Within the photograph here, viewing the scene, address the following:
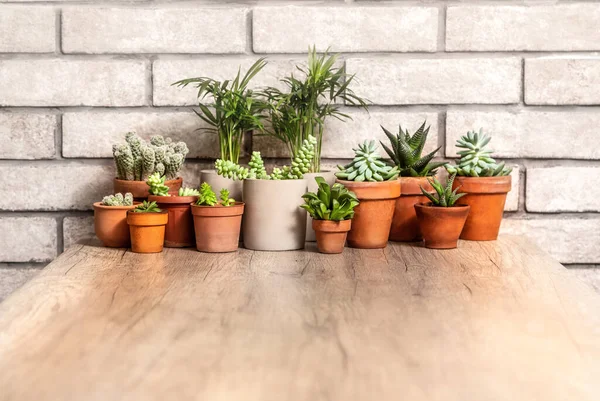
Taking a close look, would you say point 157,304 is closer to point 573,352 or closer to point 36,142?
point 573,352

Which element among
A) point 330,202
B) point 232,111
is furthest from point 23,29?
point 330,202

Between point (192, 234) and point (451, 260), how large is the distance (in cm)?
54

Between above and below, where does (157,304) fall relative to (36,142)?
below

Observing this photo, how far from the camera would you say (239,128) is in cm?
153

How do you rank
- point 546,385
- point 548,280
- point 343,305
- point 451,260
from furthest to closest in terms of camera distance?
point 451,260, point 548,280, point 343,305, point 546,385

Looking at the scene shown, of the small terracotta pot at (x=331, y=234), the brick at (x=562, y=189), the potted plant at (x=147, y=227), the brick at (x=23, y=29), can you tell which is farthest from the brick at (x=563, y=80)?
the brick at (x=23, y=29)

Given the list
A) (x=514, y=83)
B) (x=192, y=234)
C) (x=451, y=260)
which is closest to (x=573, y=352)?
(x=451, y=260)

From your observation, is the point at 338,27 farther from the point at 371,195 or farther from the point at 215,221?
the point at 215,221

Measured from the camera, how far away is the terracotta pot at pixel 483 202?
4.90ft

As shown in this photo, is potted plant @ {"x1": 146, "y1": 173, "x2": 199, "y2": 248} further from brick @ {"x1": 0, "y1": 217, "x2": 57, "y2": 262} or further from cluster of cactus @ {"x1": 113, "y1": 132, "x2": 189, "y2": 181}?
brick @ {"x1": 0, "y1": 217, "x2": 57, "y2": 262}

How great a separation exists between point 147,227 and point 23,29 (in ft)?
2.18

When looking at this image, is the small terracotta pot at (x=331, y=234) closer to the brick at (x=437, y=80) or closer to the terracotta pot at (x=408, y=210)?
the terracotta pot at (x=408, y=210)

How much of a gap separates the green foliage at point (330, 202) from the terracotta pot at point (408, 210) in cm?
18

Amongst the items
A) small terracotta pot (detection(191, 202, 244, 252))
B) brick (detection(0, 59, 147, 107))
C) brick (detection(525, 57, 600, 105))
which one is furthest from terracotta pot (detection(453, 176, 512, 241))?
brick (detection(0, 59, 147, 107))
